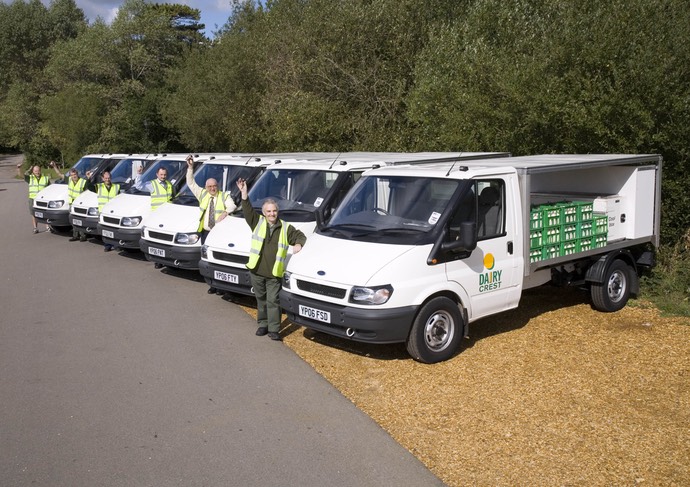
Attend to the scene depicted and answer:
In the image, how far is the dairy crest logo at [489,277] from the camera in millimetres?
7348

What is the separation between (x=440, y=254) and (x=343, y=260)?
3.23ft

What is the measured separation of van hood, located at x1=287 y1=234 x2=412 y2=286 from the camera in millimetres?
6746

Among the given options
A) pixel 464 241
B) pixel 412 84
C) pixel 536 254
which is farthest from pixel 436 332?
pixel 412 84

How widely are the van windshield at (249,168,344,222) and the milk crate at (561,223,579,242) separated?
3053mm

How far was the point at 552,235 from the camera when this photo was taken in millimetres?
8219

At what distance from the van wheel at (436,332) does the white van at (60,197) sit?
12.2 meters

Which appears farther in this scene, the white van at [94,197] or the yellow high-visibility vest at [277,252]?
the white van at [94,197]

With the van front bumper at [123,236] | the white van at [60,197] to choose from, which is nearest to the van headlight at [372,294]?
the van front bumper at [123,236]

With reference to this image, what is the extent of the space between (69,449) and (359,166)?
18.3ft

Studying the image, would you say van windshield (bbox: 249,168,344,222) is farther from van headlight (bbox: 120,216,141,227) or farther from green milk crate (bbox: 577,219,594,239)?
van headlight (bbox: 120,216,141,227)

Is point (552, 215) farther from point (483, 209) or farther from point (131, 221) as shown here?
point (131, 221)

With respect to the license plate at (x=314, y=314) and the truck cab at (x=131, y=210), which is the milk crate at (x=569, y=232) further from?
the truck cab at (x=131, y=210)

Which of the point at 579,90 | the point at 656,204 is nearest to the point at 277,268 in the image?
the point at 656,204

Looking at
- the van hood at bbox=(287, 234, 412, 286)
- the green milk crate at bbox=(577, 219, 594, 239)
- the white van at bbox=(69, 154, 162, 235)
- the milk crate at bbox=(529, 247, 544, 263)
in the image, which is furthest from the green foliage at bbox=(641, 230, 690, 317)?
the white van at bbox=(69, 154, 162, 235)
